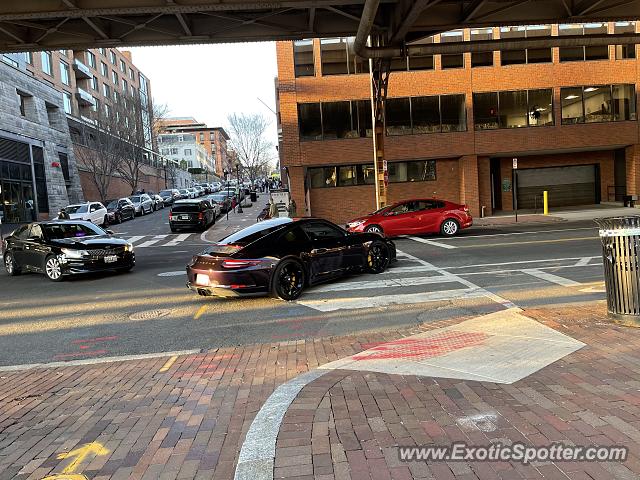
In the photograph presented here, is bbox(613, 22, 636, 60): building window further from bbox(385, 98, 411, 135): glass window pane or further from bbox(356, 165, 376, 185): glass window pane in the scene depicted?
bbox(356, 165, 376, 185): glass window pane

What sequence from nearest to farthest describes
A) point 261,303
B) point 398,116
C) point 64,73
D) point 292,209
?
point 261,303 → point 292,209 → point 398,116 → point 64,73

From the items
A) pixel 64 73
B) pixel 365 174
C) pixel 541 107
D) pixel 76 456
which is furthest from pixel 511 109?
pixel 64 73

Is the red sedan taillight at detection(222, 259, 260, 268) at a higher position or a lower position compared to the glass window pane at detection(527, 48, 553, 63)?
lower

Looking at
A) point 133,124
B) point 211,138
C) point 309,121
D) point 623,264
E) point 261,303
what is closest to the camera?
point 623,264

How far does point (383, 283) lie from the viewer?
396 inches

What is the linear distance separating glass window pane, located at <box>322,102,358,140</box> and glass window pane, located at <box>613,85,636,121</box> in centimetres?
1471

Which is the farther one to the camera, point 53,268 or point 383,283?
point 53,268

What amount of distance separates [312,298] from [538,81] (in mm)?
24812

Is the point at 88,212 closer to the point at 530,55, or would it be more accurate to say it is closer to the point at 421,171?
the point at 421,171

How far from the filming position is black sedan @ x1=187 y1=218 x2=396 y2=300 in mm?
8602

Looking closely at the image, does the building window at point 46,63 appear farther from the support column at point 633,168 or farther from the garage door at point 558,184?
the support column at point 633,168

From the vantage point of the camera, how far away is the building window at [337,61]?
27.4 m

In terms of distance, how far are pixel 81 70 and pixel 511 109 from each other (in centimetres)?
4732

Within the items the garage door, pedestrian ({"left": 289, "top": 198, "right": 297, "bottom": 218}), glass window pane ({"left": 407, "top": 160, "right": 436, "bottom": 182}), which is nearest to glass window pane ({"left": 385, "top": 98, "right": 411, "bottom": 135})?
glass window pane ({"left": 407, "top": 160, "right": 436, "bottom": 182})
